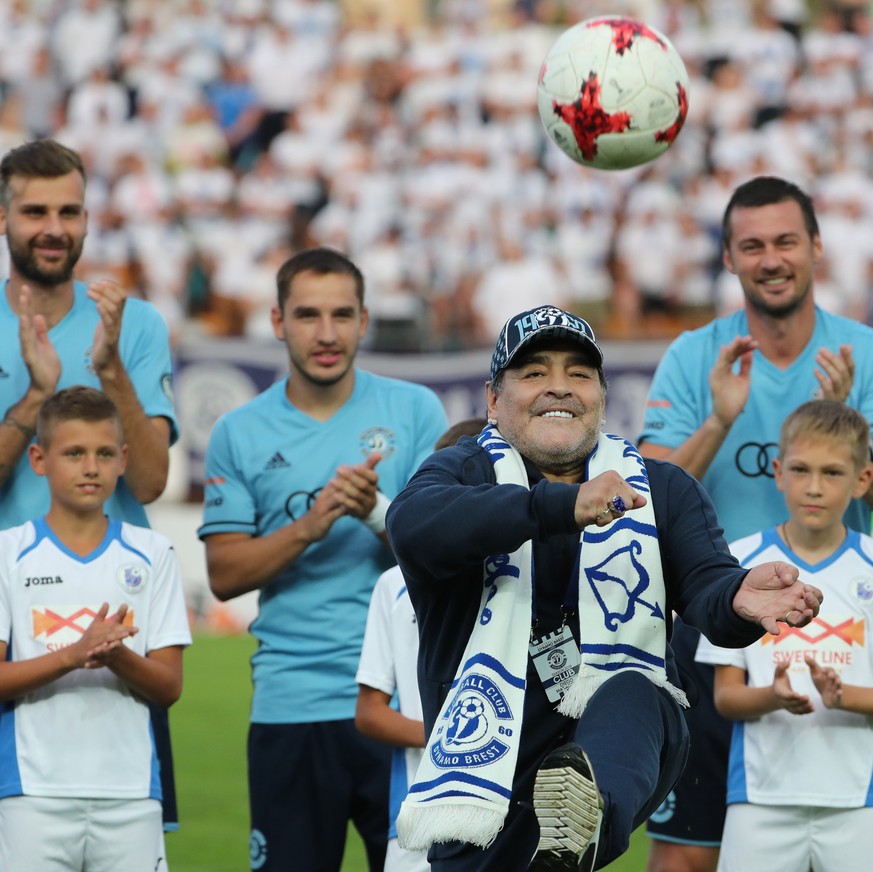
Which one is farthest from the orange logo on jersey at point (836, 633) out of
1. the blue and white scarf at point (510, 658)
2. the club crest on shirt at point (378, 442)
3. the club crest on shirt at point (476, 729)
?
the club crest on shirt at point (476, 729)

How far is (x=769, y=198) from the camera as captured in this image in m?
6.17

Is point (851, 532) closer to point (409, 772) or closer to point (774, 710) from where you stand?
point (774, 710)

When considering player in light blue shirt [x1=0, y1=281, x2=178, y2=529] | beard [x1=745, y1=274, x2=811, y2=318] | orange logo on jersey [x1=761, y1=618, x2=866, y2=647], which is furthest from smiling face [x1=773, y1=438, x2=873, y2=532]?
player in light blue shirt [x1=0, y1=281, x2=178, y2=529]

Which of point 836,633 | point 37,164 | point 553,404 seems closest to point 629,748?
point 553,404

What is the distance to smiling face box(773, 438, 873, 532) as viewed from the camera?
5.66 m

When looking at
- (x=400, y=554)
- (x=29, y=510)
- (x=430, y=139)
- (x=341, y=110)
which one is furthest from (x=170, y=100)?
(x=400, y=554)

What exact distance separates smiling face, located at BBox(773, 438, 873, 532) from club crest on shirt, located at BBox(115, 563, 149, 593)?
2.21 meters

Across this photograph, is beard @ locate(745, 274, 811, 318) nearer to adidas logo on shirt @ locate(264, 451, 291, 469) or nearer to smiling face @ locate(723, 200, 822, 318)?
smiling face @ locate(723, 200, 822, 318)

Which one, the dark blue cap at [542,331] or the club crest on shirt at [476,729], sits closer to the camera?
the club crest on shirt at [476,729]

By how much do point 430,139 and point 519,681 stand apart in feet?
51.5

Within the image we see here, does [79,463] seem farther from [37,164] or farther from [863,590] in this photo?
[863,590]

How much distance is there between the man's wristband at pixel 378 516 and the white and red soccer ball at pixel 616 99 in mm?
1485

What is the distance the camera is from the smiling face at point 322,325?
244 inches

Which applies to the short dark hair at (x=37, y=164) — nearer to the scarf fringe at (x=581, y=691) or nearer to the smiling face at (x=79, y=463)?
the smiling face at (x=79, y=463)
